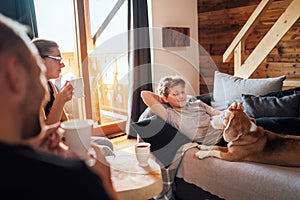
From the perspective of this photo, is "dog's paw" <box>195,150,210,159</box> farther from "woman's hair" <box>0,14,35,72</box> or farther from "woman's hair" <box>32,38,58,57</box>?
"woman's hair" <box>0,14,35,72</box>

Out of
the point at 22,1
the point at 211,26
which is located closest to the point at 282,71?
the point at 211,26

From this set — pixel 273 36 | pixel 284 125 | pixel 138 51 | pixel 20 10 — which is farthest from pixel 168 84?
pixel 138 51

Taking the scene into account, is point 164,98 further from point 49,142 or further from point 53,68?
point 49,142

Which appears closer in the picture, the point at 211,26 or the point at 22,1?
the point at 22,1

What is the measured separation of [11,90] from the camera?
1.31 feet

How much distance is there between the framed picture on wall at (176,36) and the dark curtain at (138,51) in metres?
0.39

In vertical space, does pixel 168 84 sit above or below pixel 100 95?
above

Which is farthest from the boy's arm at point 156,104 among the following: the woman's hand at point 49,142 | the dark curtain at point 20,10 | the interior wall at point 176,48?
the interior wall at point 176,48

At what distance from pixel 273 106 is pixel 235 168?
0.81 metres

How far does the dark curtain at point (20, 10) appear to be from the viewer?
290cm

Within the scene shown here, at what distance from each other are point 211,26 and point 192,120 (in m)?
3.14

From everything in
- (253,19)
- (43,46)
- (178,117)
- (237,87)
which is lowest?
(178,117)

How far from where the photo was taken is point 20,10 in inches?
117

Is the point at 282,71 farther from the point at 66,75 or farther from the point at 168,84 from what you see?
the point at 66,75
